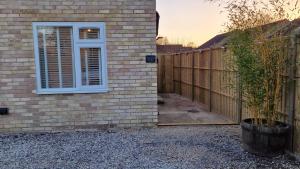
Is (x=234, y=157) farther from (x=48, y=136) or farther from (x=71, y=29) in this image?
(x=71, y=29)

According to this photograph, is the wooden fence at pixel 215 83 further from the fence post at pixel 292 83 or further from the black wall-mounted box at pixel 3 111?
the black wall-mounted box at pixel 3 111

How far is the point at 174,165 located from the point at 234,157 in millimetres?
1043

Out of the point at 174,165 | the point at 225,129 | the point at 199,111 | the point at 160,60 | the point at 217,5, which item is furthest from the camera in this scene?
the point at 160,60

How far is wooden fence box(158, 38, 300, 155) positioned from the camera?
14.3 ft

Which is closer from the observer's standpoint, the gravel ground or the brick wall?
the gravel ground

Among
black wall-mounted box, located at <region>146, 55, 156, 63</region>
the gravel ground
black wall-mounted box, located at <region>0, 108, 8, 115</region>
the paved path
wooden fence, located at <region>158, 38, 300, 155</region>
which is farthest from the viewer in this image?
the paved path

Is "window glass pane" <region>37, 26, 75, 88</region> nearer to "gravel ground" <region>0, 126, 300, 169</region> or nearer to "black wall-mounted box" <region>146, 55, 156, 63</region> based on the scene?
"gravel ground" <region>0, 126, 300, 169</region>

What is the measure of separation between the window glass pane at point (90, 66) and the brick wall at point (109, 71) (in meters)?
0.25

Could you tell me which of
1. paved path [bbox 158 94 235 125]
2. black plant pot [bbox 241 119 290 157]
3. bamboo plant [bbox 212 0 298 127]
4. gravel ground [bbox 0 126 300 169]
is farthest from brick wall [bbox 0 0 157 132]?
black plant pot [bbox 241 119 290 157]

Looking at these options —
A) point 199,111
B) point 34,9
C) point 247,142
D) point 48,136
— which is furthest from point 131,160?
point 199,111

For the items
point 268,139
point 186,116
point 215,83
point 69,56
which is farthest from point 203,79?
point 268,139

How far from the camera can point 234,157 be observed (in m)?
4.45

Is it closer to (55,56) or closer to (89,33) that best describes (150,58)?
(89,33)

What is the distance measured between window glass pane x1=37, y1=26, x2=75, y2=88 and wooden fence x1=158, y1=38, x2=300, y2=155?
3635 millimetres
